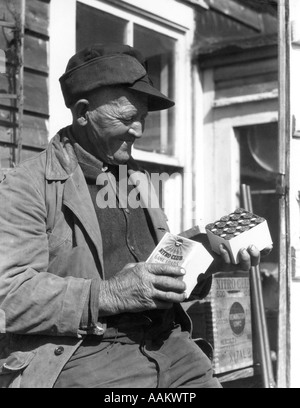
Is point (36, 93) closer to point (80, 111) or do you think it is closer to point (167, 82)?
point (80, 111)

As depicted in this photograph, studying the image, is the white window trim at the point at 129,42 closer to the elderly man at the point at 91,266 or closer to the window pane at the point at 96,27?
the window pane at the point at 96,27

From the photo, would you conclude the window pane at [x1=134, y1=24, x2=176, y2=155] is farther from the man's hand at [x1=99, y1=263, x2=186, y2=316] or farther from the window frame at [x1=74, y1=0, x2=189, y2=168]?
the man's hand at [x1=99, y1=263, x2=186, y2=316]

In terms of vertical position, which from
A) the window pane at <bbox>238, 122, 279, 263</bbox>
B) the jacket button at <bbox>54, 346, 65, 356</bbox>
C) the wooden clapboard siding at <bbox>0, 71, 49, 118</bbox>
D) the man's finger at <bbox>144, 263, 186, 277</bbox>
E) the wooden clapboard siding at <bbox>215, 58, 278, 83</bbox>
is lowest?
the jacket button at <bbox>54, 346, 65, 356</bbox>

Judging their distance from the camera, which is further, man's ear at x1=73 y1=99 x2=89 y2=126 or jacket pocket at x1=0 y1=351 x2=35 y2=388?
man's ear at x1=73 y1=99 x2=89 y2=126

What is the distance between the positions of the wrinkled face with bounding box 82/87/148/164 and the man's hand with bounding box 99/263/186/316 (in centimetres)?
55

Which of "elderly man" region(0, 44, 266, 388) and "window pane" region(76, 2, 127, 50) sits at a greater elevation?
"window pane" region(76, 2, 127, 50)

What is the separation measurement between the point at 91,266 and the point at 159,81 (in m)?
2.59

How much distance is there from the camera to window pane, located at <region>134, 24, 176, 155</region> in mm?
4484

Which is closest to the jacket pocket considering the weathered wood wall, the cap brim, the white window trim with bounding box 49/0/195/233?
the cap brim
